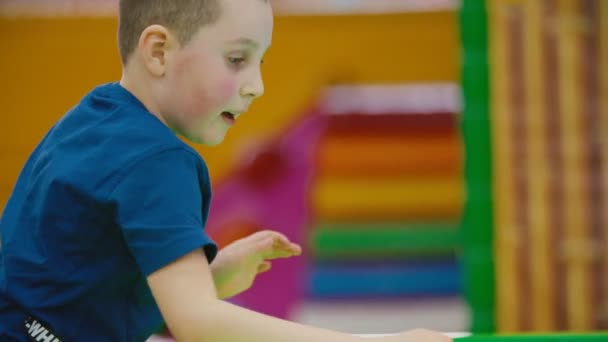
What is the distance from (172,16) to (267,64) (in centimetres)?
350

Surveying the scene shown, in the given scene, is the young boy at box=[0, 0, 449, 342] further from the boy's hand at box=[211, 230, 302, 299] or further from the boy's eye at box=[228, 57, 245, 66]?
the boy's hand at box=[211, 230, 302, 299]

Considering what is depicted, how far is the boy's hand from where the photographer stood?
1.02 meters

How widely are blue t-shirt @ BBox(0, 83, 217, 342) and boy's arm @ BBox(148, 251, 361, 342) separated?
0.01 metres

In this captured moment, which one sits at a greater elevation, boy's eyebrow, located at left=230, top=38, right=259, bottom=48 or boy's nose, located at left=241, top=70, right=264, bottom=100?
boy's eyebrow, located at left=230, top=38, right=259, bottom=48

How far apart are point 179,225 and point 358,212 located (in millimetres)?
3557

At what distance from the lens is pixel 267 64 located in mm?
4324

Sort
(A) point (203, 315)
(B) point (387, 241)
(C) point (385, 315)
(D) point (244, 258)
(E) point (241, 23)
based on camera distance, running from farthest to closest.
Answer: (B) point (387, 241) < (C) point (385, 315) < (D) point (244, 258) < (E) point (241, 23) < (A) point (203, 315)

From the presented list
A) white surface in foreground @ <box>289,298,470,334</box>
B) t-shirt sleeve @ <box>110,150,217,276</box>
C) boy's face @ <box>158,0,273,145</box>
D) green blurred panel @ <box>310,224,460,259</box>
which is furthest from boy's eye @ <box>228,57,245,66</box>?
green blurred panel @ <box>310,224,460,259</box>

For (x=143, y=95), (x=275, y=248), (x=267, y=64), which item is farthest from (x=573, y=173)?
(x=143, y=95)

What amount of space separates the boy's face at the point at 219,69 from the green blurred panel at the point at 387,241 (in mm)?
3370

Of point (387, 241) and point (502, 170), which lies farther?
point (387, 241)

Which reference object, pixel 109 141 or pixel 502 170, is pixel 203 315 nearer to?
pixel 109 141

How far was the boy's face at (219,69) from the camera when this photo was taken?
83 cm

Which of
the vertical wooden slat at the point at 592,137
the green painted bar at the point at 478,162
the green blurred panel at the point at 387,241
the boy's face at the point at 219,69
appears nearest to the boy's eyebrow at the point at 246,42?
the boy's face at the point at 219,69
